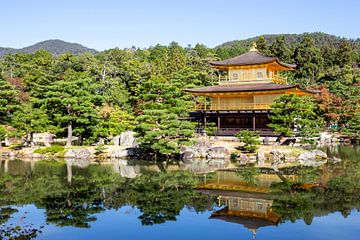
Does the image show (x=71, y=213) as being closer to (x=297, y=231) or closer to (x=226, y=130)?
(x=297, y=231)

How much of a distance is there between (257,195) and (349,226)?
15.9 feet

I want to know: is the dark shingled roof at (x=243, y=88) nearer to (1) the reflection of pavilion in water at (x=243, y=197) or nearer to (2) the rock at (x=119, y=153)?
(2) the rock at (x=119, y=153)

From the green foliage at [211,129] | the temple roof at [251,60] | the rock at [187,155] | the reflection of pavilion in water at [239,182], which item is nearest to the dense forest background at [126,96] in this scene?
the rock at [187,155]

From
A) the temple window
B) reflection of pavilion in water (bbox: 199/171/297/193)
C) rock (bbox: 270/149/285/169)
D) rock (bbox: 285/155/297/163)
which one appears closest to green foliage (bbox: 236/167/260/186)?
reflection of pavilion in water (bbox: 199/171/297/193)

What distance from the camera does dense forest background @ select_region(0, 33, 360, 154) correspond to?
99.9ft

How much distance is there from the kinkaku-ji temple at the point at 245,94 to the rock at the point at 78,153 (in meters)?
10.1

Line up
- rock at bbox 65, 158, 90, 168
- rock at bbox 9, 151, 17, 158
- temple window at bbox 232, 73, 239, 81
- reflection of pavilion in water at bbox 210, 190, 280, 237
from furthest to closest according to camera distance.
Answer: temple window at bbox 232, 73, 239, 81 < rock at bbox 9, 151, 17, 158 < rock at bbox 65, 158, 90, 168 < reflection of pavilion in water at bbox 210, 190, 280, 237

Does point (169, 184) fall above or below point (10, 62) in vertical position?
below

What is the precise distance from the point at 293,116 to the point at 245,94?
6528 mm

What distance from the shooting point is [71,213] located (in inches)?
560

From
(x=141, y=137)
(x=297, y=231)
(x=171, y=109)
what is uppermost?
(x=171, y=109)

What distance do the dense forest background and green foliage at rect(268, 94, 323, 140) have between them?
6.44 m

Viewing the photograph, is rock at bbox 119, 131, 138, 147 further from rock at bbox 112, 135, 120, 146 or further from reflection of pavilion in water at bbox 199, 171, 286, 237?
reflection of pavilion in water at bbox 199, 171, 286, 237

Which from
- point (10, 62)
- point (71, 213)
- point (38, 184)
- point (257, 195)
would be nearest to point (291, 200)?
point (257, 195)
